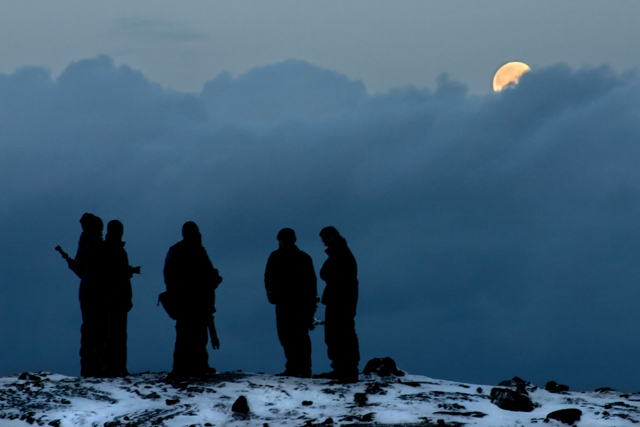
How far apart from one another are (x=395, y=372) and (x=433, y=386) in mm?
1333

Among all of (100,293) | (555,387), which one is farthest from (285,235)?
(555,387)

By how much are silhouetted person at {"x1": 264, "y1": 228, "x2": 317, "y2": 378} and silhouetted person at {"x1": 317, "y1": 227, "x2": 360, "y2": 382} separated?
1.84 feet

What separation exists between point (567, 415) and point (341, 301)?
13.2 feet

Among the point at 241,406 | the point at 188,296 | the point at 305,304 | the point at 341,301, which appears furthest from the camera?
the point at 305,304

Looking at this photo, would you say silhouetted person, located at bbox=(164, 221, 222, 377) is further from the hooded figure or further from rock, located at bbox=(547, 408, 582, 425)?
rock, located at bbox=(547, 408, 582, 425)

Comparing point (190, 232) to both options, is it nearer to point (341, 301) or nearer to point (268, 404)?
point (341, 301)

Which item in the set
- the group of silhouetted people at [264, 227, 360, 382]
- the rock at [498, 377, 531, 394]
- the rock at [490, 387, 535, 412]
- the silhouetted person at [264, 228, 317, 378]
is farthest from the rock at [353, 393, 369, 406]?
the rock at [498, 377, 531, 394]

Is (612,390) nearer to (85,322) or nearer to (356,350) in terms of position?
(356,350)

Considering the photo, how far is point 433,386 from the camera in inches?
546

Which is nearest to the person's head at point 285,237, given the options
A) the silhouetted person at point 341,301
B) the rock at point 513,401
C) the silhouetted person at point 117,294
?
the silhouetted person at point 341,301

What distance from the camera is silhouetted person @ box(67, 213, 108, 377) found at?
1445 cm

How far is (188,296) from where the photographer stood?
541 inches

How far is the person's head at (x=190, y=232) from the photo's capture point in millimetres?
13781

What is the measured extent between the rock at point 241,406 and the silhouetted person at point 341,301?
248 centimetres
